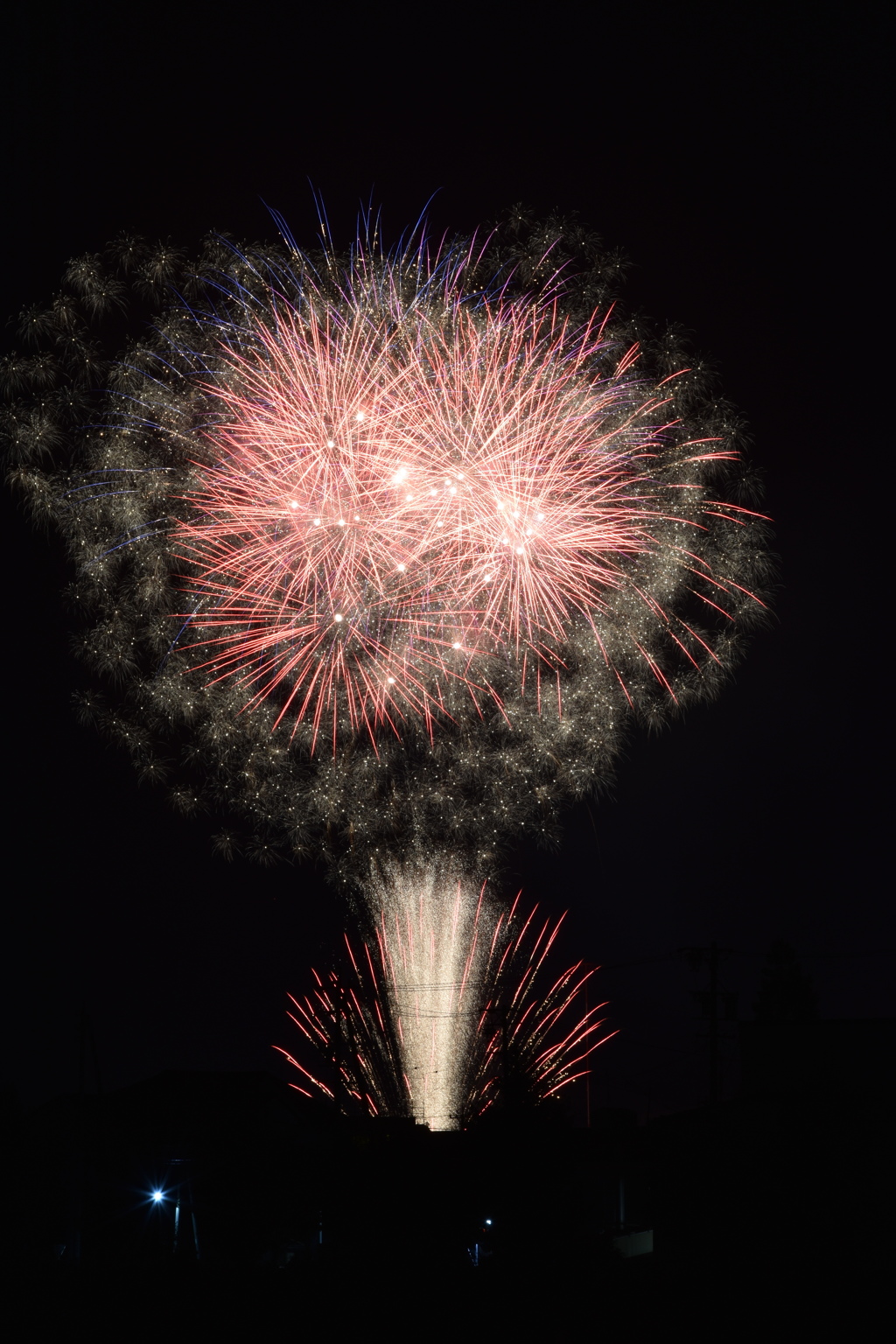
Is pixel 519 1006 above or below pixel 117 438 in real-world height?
below

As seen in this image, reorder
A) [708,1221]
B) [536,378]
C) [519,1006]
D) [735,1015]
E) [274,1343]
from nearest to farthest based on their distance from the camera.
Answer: [274,1343], [536,378], [708,1221], [519,1006], [735,1015]

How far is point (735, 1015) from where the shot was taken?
1510 inches

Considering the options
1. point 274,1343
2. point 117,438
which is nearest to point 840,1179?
point 274,1343

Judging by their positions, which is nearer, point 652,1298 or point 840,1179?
point 652,1298

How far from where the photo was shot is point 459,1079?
3372cm

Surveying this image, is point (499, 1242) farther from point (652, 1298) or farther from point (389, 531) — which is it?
point (389, 531)

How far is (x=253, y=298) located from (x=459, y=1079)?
22.2 meters

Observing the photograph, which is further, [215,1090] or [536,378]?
[215,1090]

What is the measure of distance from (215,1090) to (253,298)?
32.7 meters

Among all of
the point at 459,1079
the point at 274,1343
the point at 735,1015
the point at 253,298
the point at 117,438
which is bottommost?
the point at 274,1343

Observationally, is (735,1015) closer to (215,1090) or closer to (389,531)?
(215,1090)

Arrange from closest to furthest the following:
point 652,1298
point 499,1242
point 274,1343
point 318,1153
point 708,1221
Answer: point 274,1343 → point 652,1298 → point 708,1221 → point 499,1242 → point 318,1153

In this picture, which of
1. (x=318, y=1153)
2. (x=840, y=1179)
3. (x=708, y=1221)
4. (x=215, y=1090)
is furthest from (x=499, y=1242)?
(x=215, y=1090)

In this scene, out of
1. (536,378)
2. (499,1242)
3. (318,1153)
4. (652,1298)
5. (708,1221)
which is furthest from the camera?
(318,1153)
